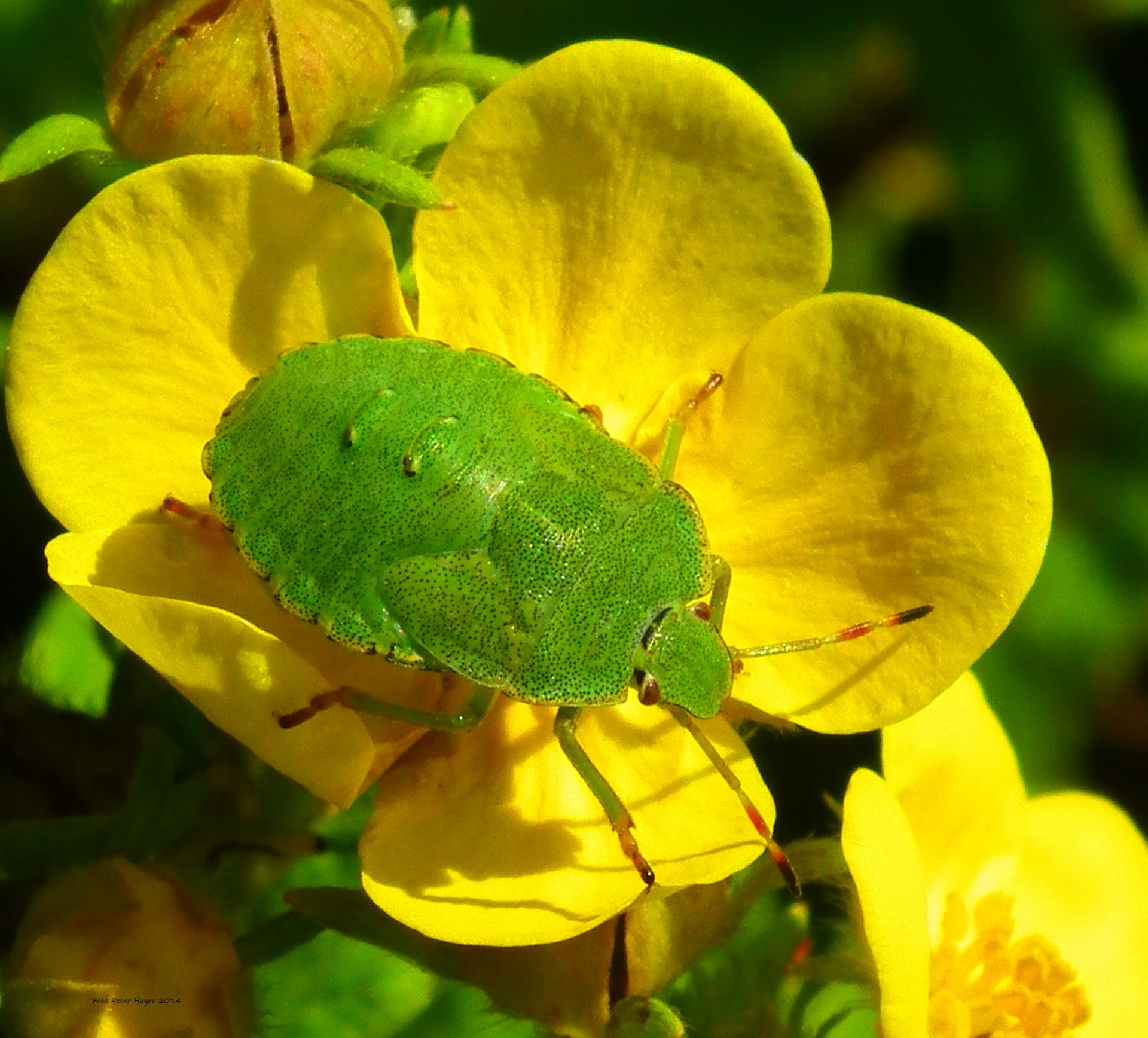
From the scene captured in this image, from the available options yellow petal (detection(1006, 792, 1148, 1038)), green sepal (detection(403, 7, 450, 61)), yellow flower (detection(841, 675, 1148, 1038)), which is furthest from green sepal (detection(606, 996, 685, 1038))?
green sepal (detection(403, 7, 450, 61))

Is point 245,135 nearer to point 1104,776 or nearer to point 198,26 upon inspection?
point 198,26

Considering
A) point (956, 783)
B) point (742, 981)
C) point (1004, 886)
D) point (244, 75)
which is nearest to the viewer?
point (244, 75)

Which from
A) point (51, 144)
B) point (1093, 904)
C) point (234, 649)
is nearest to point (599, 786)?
point (234, 649)

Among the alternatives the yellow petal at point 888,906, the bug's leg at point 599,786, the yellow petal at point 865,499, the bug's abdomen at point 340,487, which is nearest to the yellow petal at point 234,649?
the bug's abdomen at point 340,487

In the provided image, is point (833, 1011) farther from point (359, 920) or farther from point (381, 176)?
point (381, 176)

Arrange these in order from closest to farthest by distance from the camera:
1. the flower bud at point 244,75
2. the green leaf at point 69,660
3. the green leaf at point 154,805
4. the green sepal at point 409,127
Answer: the flower bud at point 244,75 < the green sepal at point 409,127 < the green leaf at point 154,805 < the green leaf at point 69,660

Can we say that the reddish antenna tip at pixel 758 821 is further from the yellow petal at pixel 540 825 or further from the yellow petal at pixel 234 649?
the yellow petal at pixel 234 649
